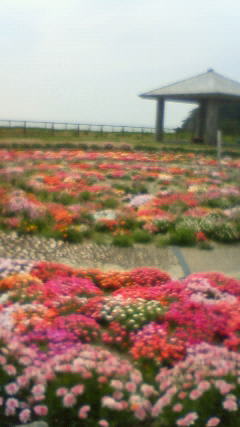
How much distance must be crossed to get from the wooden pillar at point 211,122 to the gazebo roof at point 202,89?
53 centimetres

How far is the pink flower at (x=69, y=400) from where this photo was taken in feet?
12.8

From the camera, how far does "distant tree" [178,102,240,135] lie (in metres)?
43.1

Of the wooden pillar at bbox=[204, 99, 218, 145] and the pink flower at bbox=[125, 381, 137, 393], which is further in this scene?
the wooden pillar at bbox=[204, 99, 218, 145]

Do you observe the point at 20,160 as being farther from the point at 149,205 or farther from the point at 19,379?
the point at 19,379

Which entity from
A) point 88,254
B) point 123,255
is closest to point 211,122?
point 123,255

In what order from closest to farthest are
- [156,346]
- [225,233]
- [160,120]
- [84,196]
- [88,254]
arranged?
[156,346] < [88,254] < [225,233] < [84,196] < [160,120]

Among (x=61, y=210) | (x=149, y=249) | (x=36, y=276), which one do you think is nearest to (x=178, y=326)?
(x=36, y=276)

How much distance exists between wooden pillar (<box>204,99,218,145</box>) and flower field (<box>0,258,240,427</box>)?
94.4 ft

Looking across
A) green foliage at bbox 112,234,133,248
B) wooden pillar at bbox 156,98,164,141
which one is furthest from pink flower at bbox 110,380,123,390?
wooden pillar at bbox 156,98,164,141

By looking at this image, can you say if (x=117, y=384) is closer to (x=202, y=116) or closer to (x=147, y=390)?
(x=147, y=390)

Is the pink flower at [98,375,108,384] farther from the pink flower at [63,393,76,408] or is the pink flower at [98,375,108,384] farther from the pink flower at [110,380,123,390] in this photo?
the pink flower at [63,393,76,408]

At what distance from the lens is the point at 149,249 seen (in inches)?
402

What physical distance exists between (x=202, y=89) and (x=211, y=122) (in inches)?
79.2

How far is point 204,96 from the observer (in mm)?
34906
